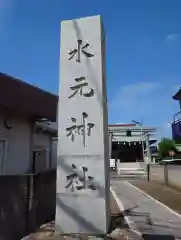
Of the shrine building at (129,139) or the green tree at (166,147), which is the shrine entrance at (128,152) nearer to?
the shrine building at (129,139)

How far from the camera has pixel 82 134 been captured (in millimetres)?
6574

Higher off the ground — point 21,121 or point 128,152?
point 128,152

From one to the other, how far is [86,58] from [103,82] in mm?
636

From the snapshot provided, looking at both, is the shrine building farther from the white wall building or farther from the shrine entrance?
the white wall building

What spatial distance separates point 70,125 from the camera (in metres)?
6.68

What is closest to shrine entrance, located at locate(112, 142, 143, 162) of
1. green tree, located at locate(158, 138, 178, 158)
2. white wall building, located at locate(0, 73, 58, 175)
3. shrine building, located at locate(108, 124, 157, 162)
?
shrine building, located at locate(108, 124, 157, 162)

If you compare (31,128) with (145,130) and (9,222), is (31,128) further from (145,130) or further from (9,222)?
(145,130)

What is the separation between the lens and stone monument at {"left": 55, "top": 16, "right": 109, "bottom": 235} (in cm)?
632

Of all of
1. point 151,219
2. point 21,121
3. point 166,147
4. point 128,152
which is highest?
point 128,152

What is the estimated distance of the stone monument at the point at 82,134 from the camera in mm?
6324

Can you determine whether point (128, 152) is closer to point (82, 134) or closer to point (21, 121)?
point (21, 121)

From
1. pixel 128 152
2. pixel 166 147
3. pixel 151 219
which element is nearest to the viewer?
pixel 151 219

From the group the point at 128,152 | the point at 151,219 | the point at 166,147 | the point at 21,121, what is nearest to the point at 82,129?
the point at 151,219

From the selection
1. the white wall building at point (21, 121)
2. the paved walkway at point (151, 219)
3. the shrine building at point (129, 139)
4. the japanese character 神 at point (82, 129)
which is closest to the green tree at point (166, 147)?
the shrine building at point (129, 139)
